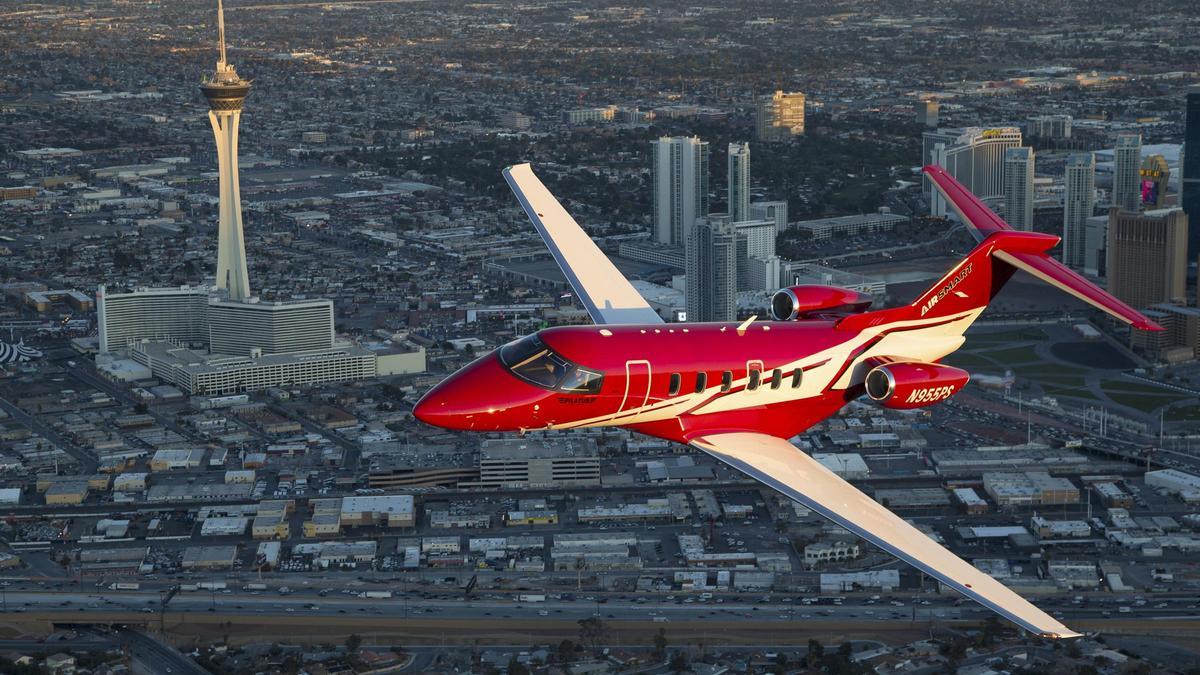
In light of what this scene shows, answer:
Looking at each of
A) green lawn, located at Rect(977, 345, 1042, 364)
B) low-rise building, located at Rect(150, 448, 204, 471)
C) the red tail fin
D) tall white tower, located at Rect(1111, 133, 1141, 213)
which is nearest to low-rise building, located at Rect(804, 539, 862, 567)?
low-rise building, located at Rect(150, 448, 204, 471)

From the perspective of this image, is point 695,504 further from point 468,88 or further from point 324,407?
point 468,88

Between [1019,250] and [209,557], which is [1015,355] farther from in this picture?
[1019,250]

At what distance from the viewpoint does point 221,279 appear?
58906 mm

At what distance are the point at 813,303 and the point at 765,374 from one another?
1.71 m

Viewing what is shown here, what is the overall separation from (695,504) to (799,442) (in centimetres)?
687

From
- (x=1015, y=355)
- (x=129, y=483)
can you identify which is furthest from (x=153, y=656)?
(x=1015, y=355)

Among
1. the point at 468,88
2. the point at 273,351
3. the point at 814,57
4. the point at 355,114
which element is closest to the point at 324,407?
the point at 273,351

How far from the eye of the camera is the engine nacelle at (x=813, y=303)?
2162cm

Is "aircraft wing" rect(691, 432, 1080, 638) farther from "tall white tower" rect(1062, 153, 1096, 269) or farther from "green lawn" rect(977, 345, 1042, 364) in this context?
"tall white tower" rect(1062, 153, 1096, 269)

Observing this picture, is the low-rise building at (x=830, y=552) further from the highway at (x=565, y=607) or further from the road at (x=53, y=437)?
the road at (x=53, y=437)

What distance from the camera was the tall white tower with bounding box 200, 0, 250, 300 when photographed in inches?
2276

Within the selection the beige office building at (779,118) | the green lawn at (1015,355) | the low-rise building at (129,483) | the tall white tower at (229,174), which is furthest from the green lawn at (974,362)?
the beige office building at (779,118)

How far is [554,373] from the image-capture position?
19.5 meters

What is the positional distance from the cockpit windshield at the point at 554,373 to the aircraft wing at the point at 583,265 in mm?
1963
